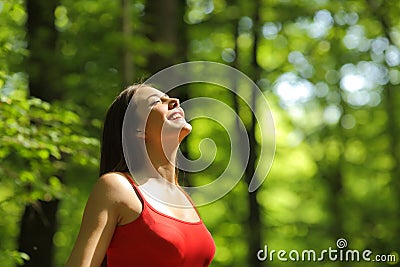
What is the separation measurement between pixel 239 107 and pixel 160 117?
39.9 feet

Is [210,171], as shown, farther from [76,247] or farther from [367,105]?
[76,247]

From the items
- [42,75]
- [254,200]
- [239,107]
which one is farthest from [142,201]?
[239,107]

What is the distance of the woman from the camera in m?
2.32

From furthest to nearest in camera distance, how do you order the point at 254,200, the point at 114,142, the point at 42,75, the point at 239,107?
the point at 239,107
the point at 254,200
the point at 42,75
the point at 114,142

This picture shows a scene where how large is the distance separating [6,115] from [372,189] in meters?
13.4

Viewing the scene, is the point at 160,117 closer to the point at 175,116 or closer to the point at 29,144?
the point at 175,116

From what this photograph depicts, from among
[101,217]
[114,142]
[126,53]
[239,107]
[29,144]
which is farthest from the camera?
[239,107]

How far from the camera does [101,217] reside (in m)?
2.30

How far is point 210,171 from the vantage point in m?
14.6

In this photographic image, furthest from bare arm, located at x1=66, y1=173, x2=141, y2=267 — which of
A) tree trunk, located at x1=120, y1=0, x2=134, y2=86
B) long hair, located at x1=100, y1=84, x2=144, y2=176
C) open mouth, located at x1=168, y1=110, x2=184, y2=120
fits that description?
tree trunk, located at x1=120, y1=0, x2=134, y2=86

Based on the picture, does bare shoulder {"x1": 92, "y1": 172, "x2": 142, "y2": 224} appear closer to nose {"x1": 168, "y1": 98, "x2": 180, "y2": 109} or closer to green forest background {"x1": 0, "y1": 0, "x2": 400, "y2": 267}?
nose {"x1": 168, "y1": 98, "x2": 180, "y2": 109}

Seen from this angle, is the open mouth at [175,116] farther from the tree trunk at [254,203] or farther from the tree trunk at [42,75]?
the tree trunk at [254,203]

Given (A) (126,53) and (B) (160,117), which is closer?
(B) (160,117)

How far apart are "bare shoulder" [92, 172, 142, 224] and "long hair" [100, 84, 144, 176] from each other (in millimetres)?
179
